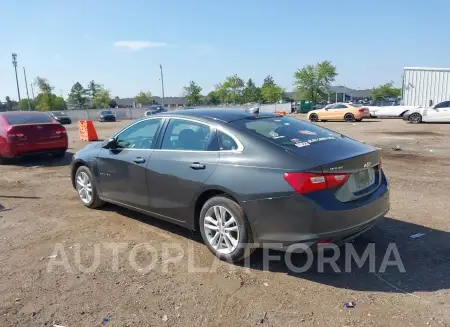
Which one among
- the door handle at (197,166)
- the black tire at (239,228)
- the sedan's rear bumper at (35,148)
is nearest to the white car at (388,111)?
the sedan's rear bumper at (35,148)

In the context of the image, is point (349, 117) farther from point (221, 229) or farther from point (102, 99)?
point (102, 99)

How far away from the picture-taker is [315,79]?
67.7 m

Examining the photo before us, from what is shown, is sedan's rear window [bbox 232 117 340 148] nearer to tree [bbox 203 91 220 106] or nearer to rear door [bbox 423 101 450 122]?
rear door [bbox 423 101 450 122]

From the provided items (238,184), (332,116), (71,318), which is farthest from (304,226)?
(332,116)

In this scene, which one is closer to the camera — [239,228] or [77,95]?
[239,228]

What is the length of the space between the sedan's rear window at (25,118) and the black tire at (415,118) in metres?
22.0

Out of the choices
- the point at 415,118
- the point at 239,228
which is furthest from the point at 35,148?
the point at 415,118

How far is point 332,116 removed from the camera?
29188 millimetres

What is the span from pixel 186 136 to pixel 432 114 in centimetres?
2380

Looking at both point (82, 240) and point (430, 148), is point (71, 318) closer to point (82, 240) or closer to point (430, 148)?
point (82, 240)

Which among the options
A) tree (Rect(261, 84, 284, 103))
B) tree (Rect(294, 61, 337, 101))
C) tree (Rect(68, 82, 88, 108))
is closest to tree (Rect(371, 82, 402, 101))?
tree (Rect(261, 84, 284, 103))

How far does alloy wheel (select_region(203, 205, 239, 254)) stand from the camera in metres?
3.85

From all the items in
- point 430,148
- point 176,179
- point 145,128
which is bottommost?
point 430,148

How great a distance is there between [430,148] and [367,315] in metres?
11.0
